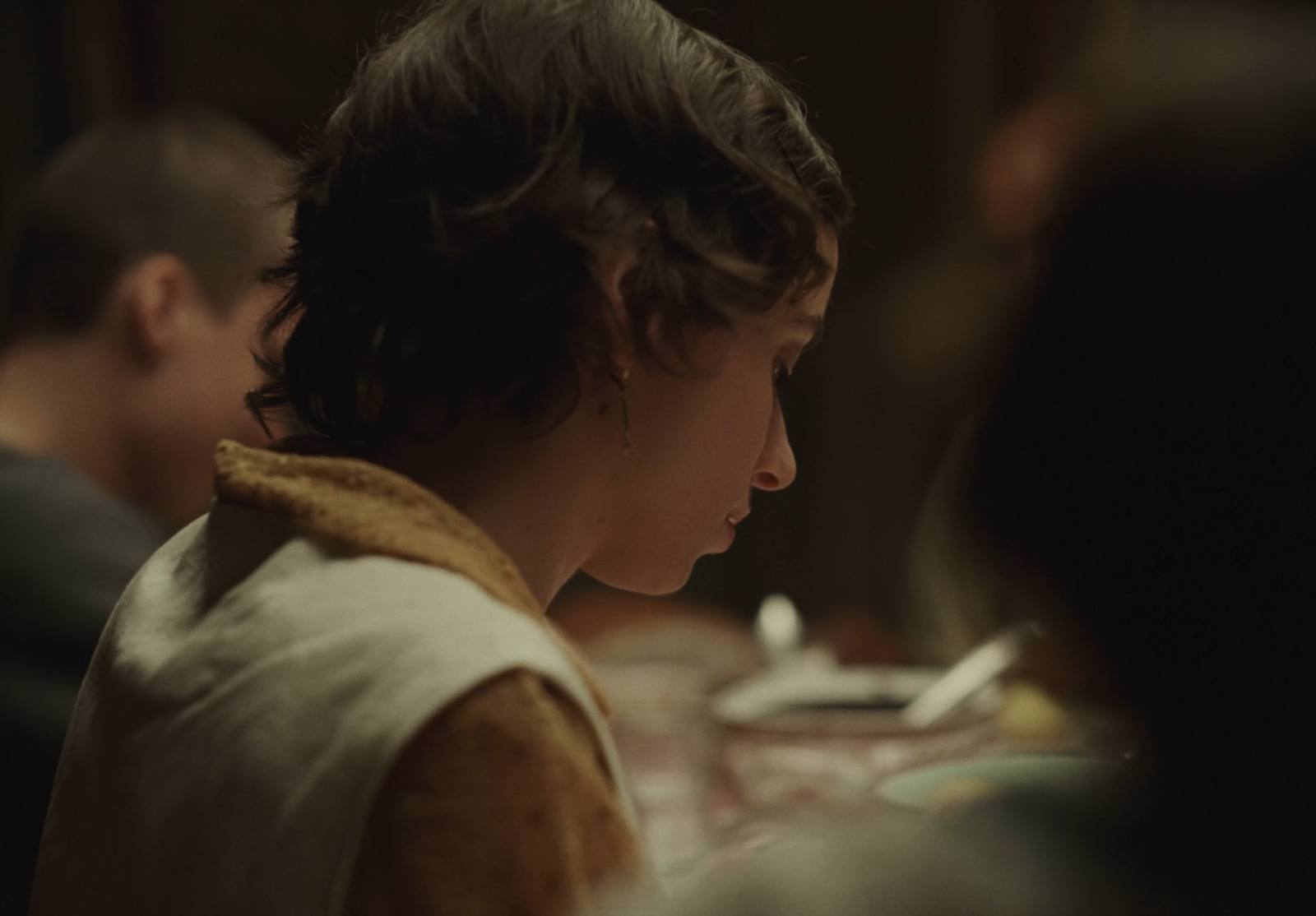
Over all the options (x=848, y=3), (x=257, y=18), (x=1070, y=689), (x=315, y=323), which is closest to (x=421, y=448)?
(x=315, y=323)

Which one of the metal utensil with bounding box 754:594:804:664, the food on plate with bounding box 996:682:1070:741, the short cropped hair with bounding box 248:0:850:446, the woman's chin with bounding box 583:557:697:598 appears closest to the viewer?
the short cropped hair with bounding box 248:0:850:446

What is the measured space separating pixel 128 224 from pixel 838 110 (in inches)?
98.8

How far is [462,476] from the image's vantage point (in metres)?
0.89

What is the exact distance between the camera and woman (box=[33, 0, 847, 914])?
68 centimetres

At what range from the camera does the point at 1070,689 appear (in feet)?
1.71

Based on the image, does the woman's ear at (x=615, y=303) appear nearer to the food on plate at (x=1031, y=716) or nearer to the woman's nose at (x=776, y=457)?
the woman's nose at (x=776, y=457)

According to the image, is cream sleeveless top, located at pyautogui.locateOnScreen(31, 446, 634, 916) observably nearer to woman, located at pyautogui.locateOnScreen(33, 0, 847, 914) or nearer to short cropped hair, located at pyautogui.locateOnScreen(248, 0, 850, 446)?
woman, located at pyautogui.locateOnScreen(33, 0, 847, 914)

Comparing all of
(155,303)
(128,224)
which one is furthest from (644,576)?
(128,224)

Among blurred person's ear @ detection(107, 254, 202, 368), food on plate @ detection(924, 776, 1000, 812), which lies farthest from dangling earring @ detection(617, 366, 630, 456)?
blurred person's ear @ detection(107, 254, 202, 368)

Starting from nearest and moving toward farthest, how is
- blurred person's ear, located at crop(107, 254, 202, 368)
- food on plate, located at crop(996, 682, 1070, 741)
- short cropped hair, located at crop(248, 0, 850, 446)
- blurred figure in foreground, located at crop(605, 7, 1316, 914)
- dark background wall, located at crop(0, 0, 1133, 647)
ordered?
blurred figure in foreground, located at crop(605, 7, 1316, 914) < short cropped hair, located at crop(248, 0, 850, 446) < food on plate, located at crop(996, 682, 1070, 741) < blurred person's ear, located at crop(107, 254, 202, 368) < dark background wall, located at crop(0, 0, 1133, 647)

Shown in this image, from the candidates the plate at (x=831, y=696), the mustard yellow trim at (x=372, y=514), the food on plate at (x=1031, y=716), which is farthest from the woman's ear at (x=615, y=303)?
the food on plate at (x=1031, y=716)

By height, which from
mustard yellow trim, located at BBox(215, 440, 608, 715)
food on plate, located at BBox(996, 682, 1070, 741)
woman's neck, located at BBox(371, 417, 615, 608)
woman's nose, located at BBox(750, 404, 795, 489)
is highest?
mustard yellow trim, located at BBox(215, 440, 608, 715)

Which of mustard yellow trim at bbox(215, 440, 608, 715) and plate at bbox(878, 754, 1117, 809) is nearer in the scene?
mustard yellow trim at bbox(215, 440, 608, 715)

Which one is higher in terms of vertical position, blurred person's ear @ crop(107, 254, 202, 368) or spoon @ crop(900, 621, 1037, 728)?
blurred person's ear @ crop(107, 254, 202, 368)
